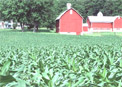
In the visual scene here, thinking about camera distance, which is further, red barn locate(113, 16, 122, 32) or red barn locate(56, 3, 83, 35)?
red barn locate(113, 16, 122, 32)

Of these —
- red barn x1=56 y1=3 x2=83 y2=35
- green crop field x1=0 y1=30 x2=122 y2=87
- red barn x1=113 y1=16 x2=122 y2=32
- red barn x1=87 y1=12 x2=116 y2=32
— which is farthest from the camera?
red barn x1=113 y1=16 x2=122 y2=32

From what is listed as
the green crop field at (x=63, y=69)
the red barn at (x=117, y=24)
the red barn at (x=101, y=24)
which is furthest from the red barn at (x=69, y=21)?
the green crop field at (x=63, y=69)

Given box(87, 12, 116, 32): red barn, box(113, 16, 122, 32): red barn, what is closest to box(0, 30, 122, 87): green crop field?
box(87, 12, 116, 32): red barn

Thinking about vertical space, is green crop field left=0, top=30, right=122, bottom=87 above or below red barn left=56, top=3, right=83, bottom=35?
below

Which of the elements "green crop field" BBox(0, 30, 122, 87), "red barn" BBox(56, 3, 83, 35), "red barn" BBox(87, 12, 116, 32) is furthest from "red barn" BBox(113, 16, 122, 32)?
"green crop field" BBox(0, 30, 122, 87)

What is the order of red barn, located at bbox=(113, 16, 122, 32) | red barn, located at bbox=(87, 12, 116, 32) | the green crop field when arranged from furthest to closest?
red barn, located at bbox=(113, 16, 122, 32) → red barn, located at bbox=(87, 12, 116, 32) → the green crop field

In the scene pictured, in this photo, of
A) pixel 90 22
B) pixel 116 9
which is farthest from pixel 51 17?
pixel 116 9

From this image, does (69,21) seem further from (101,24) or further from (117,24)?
(117,24)

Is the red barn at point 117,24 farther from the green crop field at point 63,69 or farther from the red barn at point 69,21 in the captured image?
the green crop field at point 63,69

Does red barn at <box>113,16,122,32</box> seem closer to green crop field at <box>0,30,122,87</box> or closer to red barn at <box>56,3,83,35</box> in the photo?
red barn at <box>56,3,83,35</box>

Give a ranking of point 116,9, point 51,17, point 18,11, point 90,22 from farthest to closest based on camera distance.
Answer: point 116,9, point 90,22, point 51,17, point 18,11

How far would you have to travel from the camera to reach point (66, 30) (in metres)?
63.6

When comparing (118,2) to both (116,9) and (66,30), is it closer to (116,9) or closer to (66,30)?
(116,9)

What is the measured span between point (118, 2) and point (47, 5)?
2298 inches
